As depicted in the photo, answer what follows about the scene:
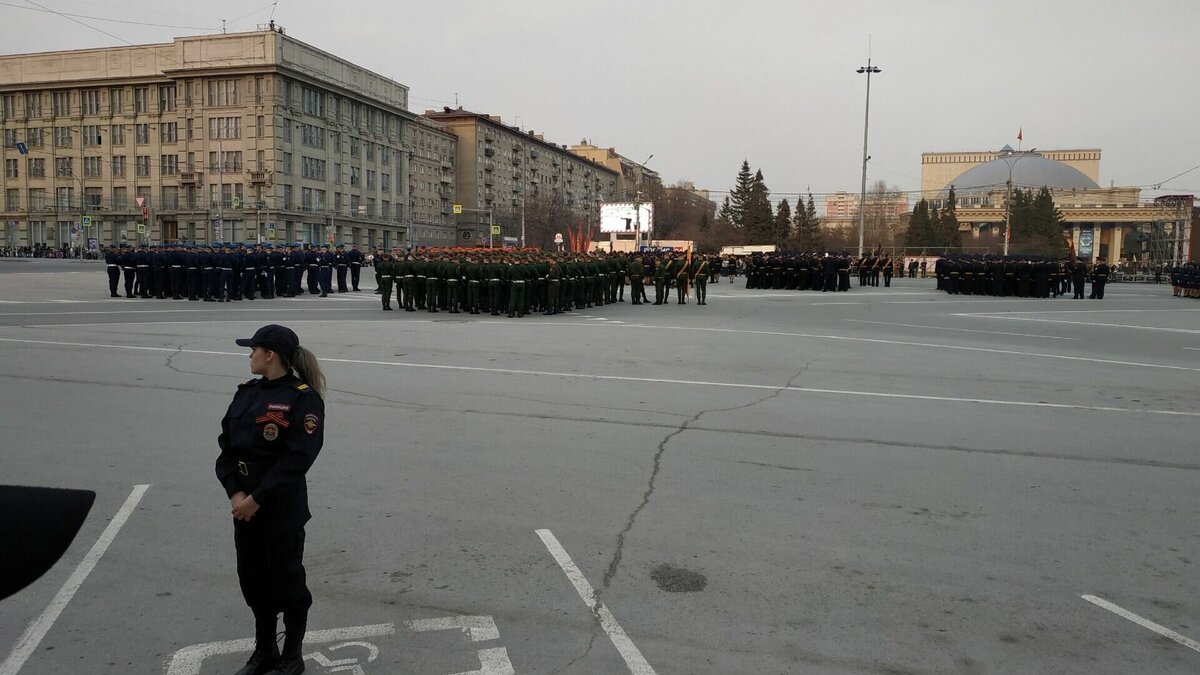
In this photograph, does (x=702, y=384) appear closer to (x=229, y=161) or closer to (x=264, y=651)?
(x=264, y=651)

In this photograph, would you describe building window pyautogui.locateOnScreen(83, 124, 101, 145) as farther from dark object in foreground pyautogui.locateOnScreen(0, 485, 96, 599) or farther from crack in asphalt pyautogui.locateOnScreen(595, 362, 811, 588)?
dark object in foreground pyautogui.locateOnScreen(0, 485, 96, 599)

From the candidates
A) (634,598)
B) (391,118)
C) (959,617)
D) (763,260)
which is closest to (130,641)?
(634,598)

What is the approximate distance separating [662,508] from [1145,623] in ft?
Result: 9.78

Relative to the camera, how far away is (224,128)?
75.7 meters

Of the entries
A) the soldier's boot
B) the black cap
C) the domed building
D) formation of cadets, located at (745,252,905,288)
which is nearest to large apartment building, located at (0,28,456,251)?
formation of cadets, located at (745,252,905,288)

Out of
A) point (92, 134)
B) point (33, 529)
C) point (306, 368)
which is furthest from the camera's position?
point (92, 134)

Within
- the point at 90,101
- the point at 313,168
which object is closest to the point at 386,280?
the point at 313,168

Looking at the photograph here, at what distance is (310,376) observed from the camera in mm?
3977

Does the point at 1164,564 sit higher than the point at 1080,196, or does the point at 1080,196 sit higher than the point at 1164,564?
the point at 1080,196

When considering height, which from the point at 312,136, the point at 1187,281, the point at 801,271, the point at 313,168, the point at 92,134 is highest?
the point at 92,134

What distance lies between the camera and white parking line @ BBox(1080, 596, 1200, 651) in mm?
4270

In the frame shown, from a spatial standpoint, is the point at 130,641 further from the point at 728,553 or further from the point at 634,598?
the point at 728,553

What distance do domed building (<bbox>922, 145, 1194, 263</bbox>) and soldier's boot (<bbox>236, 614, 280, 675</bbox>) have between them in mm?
86670

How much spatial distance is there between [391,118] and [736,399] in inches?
3509
